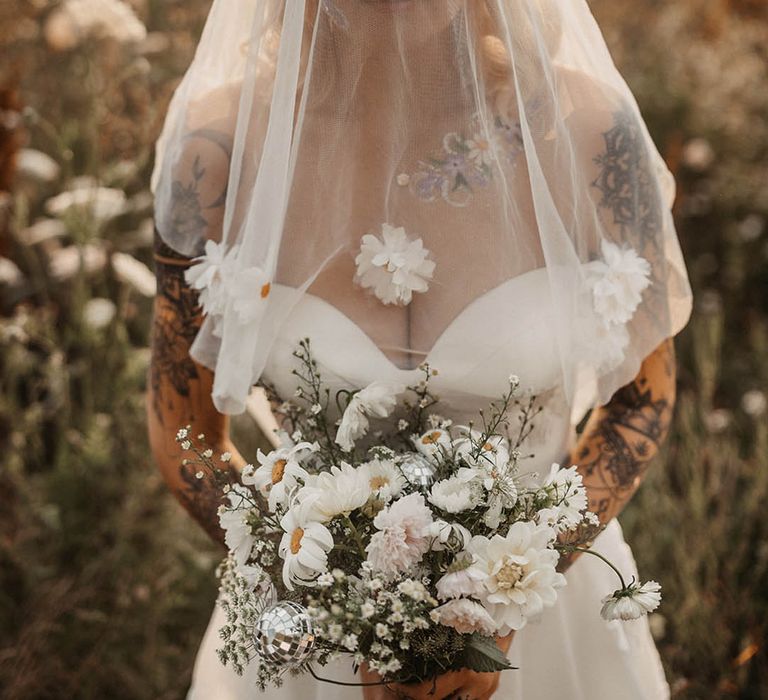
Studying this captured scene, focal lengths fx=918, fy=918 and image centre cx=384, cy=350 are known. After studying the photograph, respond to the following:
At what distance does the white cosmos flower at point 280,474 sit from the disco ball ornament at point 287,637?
5.7 inches

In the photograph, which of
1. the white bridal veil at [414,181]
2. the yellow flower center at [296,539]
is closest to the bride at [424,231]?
the white bridal veil at [414,181]

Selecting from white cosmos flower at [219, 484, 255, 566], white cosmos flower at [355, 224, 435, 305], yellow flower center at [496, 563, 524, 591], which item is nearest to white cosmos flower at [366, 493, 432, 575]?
yellow flower center at [496, 563, 524, 591]

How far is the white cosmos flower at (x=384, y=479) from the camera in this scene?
124cm

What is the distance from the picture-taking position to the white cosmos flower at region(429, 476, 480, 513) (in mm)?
1194

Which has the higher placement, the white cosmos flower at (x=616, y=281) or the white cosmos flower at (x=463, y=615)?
the white cosmos flower at (x=616, y=281)

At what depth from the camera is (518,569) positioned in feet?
3.89

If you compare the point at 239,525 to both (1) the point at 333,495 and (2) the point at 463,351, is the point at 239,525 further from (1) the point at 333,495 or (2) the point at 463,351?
(2) the point at 463,351

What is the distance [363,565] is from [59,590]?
1871 mm

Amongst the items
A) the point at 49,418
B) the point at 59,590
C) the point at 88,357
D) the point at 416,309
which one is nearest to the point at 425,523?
the point at 416,309

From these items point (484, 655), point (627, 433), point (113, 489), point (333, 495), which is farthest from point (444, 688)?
point (113, 489)

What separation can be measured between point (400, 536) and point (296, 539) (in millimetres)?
149

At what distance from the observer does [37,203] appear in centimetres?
399

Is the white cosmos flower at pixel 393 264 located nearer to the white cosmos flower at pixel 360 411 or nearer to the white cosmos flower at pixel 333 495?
the white cosmos flower at pixel 360 411

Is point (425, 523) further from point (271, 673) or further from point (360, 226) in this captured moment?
point (360, 226)
